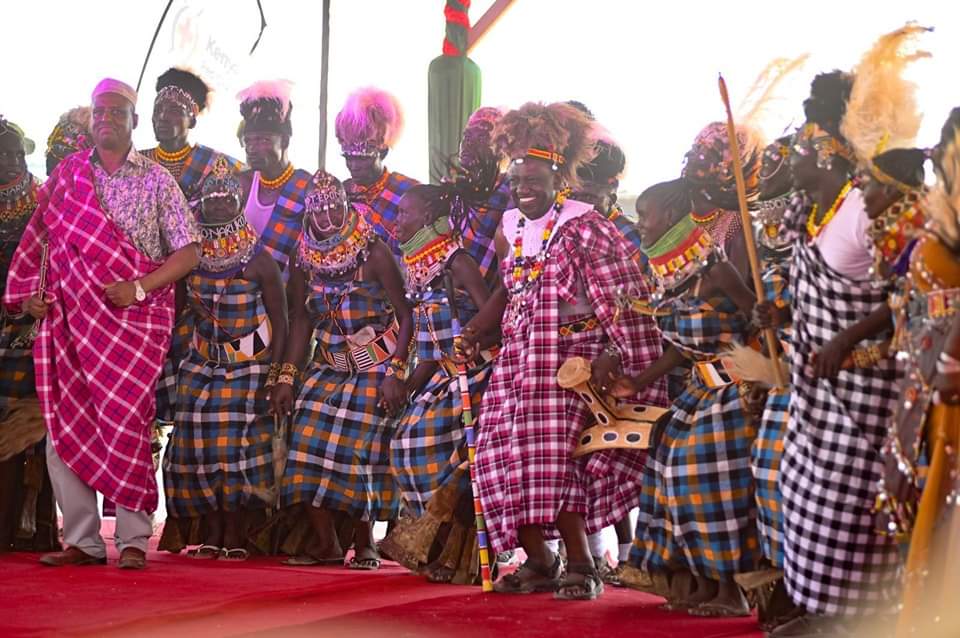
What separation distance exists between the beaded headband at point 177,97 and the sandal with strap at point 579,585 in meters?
3.59

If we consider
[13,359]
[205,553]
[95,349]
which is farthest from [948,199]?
[13,359]

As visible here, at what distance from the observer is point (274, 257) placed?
8.12 metres

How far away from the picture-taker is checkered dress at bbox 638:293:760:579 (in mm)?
5707

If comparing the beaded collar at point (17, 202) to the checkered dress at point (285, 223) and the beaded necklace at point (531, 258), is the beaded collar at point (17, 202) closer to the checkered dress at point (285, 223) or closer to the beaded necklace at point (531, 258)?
the checkered dress at point (285, 223)

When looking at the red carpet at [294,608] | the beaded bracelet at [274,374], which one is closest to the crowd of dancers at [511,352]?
the beaded bracelet at [274,374]

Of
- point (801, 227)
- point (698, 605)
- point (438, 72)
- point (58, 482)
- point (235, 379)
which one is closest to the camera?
point (801, 227)

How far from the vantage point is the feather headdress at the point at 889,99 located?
4828 millimetres

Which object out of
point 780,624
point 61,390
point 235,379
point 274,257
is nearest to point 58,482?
point 61,390

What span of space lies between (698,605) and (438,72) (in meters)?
4.80

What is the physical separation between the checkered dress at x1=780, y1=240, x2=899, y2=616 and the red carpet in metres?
0.51

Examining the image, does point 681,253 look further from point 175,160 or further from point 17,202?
point 17,202

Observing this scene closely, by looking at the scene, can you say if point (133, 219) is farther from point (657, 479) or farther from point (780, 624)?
point (780, 624)

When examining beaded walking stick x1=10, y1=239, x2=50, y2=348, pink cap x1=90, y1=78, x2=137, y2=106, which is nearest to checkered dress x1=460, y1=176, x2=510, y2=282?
pink cap x1=90, y1=78, x2=137, y2=106

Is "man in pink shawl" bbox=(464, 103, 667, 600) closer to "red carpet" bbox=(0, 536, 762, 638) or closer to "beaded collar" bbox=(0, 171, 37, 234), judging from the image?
"red carpet" bbox=(0, 536, 762, 638)
